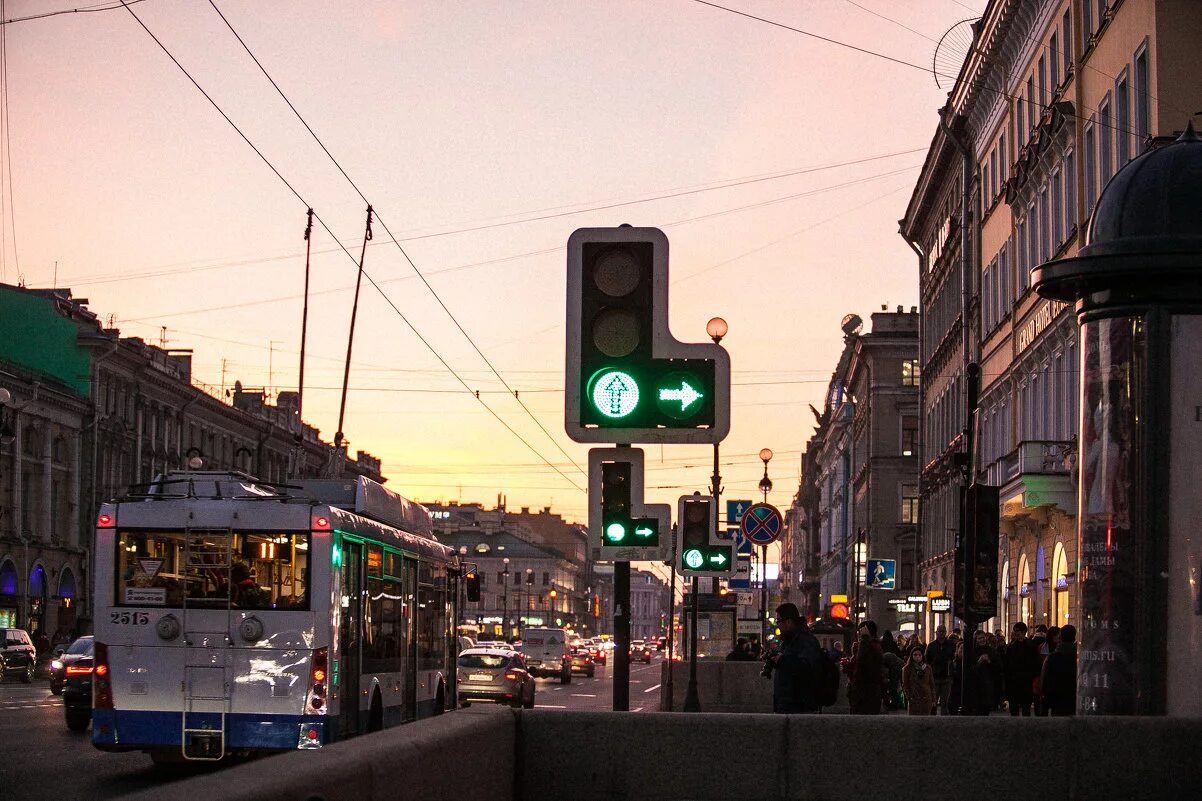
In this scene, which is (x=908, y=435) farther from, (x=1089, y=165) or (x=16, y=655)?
(x=1089, y=165)

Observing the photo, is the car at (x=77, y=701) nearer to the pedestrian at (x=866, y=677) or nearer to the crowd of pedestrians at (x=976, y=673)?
the crowd of pedestrians at (x=976, y=673)

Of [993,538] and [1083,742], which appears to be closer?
[1083,742]

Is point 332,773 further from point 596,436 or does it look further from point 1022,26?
point 1022,26

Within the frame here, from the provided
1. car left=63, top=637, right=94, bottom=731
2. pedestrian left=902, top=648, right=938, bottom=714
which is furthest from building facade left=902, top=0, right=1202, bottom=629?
car left=63, top=637, right=94, bottom=731

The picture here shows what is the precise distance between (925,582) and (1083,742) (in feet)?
207

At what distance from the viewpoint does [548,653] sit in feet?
232

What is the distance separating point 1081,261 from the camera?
10.7 meters

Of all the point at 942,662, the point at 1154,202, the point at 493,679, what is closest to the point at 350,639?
the point at 1154,202

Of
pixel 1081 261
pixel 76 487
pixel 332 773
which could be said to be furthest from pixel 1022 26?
pixel 76 487

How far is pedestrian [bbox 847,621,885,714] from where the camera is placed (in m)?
21.7

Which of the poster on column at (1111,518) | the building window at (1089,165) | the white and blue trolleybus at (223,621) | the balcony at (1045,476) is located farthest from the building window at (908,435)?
the poster on column at (1111,518)

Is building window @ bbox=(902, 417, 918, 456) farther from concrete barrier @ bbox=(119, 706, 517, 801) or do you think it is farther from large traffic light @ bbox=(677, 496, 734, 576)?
concrete barrier @ bbox=(119, 706, 517, 801)

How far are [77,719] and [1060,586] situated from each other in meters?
22.2

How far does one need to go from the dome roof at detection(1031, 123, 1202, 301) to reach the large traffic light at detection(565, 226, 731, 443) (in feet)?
7.22
